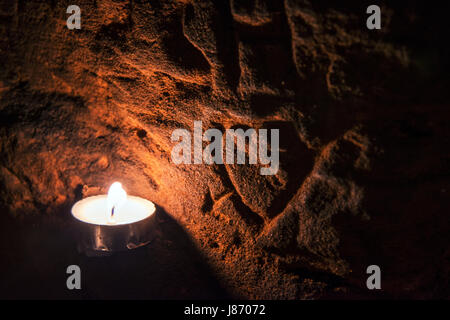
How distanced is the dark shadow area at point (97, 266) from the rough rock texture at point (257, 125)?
0.03m

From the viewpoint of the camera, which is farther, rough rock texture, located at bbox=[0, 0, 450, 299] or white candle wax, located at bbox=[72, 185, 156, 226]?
white candle wax, located at bbox=[72, 185, 156, 226]

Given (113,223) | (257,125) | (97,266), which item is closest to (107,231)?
(113,223)

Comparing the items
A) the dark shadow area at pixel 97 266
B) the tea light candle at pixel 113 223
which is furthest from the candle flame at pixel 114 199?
the dark shadow area at pixel 97 266

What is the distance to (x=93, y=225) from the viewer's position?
3.36ft

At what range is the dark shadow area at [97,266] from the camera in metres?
1.04

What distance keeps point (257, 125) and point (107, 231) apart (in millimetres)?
548

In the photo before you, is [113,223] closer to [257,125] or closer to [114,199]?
[114,199]

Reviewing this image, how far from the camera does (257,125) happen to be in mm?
915

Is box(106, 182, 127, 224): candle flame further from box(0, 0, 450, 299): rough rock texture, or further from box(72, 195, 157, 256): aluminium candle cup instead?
box(0, 0, 450, 299): rough rock texture

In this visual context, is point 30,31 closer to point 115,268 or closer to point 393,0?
point 115,268

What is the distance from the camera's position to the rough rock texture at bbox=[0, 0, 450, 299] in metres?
0.76

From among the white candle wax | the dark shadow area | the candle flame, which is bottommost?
the dark shadow area

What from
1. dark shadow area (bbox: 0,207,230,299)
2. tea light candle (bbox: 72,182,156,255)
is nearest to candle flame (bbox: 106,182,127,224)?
tea light candle (bbox: 72,182,156,255)

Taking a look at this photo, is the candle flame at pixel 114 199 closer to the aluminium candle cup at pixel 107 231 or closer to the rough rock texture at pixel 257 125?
the aluminium candle cup at pixel 107 231
